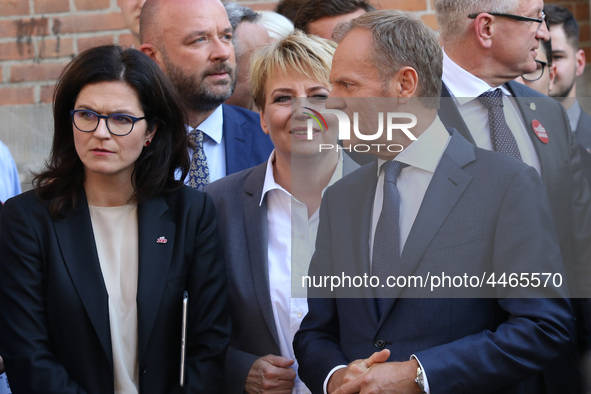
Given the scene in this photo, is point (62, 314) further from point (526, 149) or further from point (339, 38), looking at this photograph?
point (526, 149)

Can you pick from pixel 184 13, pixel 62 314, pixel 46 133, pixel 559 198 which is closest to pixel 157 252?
pixel 62 314

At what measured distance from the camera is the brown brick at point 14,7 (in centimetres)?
448

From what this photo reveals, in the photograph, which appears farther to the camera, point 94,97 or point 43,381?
point 94,97

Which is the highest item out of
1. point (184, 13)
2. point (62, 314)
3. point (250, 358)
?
point (184, 13)

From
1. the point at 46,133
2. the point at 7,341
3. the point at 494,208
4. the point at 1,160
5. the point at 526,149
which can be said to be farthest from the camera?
the point at 46,133

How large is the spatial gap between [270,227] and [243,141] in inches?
27.4

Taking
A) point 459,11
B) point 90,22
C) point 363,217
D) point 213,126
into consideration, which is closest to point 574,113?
point 363,217

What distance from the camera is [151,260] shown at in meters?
2.40

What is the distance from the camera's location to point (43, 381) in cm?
224

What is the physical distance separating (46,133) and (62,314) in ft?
7.85

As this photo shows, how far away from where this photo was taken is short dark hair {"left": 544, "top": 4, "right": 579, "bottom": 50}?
440 centimetres

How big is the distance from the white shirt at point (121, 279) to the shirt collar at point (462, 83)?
105 cm

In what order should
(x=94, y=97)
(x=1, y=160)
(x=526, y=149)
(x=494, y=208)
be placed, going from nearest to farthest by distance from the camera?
(x=494, y=208) < (x=526, y=149) < (x=94, y=97) < (x=1, y=160)

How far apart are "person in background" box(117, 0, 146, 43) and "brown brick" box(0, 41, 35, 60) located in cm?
67
